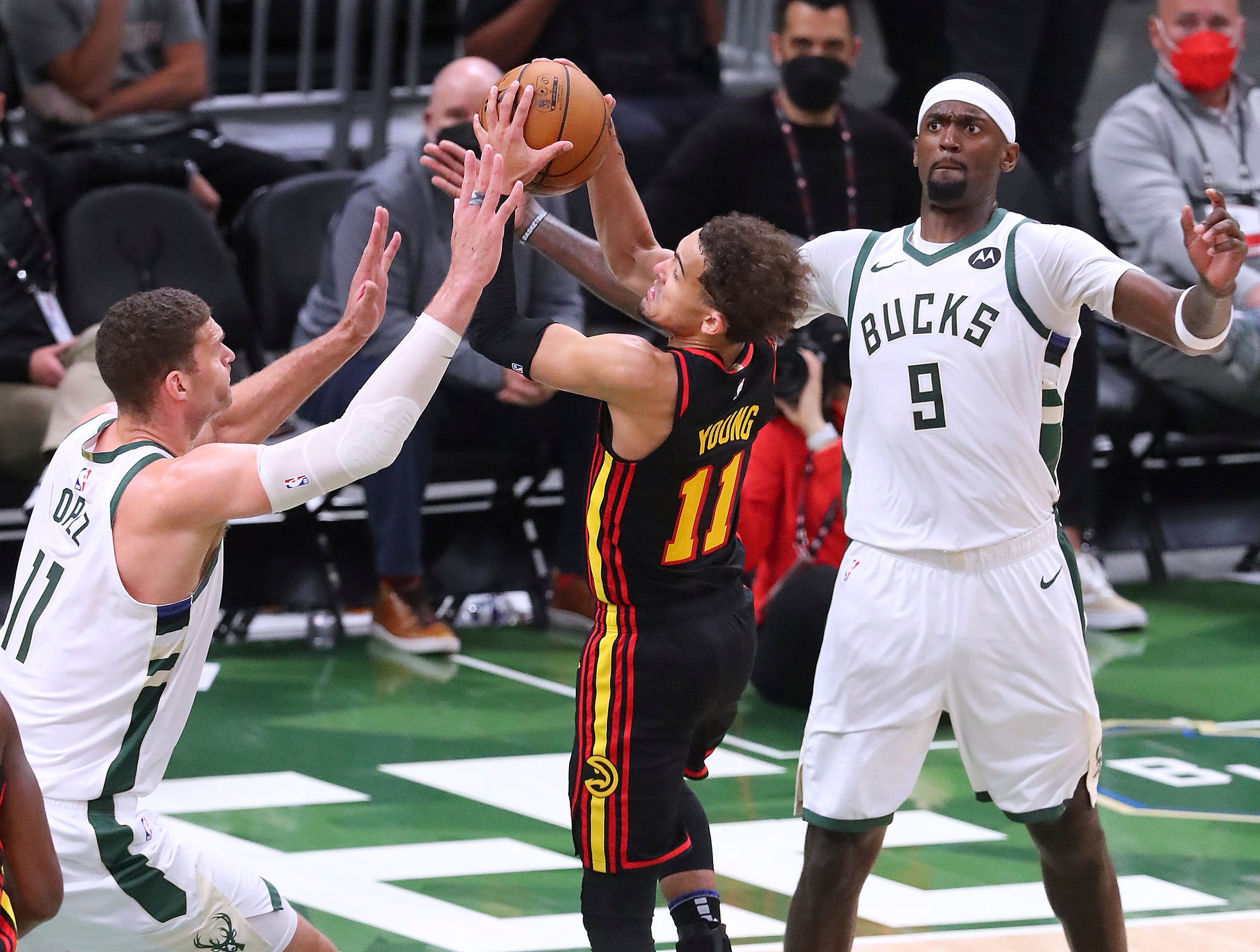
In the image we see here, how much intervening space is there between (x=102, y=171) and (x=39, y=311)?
0.83 m

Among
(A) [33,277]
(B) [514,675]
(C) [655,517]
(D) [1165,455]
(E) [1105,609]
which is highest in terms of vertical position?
(C) [655,517]

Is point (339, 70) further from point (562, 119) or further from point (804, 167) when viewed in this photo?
point (562, 119)

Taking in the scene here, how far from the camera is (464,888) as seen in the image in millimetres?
4590

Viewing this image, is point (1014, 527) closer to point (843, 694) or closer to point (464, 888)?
point (843, 694)

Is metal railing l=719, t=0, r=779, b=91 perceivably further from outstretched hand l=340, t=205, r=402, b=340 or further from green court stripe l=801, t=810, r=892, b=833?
green court stripe l=801, t=810, r=892, b=833

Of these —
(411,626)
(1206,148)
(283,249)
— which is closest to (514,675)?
(411,626)

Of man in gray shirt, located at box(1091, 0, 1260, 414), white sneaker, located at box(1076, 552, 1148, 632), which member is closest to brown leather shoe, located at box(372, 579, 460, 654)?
white sneaker, located at box(1076, 552, 1148, 632)

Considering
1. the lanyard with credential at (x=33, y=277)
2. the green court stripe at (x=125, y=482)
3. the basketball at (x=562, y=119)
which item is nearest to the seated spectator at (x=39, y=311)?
the lanyard with credential at (x=33, y=277)

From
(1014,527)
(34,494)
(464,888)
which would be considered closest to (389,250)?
(1014,527)

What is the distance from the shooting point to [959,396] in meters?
3.69

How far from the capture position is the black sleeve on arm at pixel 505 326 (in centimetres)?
359

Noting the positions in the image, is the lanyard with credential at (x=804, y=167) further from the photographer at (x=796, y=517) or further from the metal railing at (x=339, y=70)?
the metal railing at (x=339, y=70)

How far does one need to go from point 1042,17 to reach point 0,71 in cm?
444

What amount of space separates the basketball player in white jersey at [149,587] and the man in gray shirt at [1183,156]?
4.43 m
